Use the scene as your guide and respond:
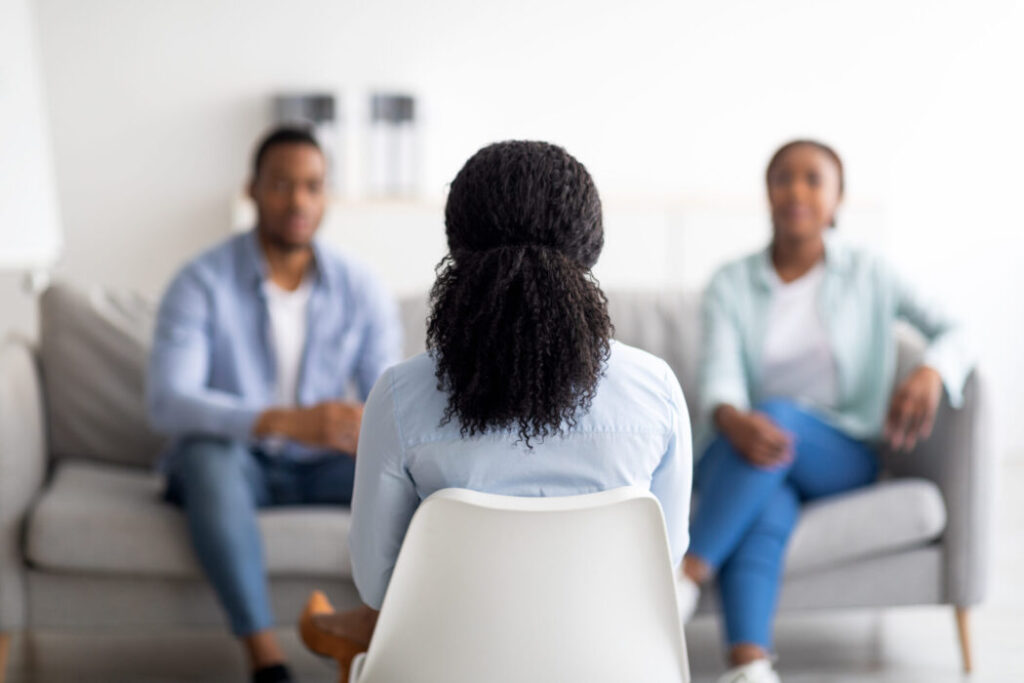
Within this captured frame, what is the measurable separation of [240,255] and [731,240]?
6.92 feet

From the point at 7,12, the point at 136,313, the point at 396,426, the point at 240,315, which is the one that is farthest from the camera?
the point at 7,12

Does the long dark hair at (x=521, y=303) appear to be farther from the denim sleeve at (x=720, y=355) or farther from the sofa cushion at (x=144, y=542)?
the denim sleeve at (x=720, y=355)

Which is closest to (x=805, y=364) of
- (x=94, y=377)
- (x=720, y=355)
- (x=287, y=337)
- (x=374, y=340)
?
(x=720, y=355)

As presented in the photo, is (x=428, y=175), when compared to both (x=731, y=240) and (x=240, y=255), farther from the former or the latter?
(x=240, y=255)

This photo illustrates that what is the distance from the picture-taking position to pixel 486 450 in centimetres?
122

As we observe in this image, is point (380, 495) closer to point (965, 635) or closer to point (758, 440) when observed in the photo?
point (758, 440)

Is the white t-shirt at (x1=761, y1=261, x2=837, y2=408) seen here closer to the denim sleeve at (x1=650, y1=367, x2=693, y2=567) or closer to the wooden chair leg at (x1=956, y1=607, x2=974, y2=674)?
the wooden chair leg at (x1=956, y1=607, x2=974, y2=674)

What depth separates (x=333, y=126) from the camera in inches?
157

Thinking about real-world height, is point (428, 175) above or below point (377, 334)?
above

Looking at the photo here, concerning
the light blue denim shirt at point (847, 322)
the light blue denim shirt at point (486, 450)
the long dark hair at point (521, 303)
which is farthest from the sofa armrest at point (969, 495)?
the long dark hair at point (521, 303)

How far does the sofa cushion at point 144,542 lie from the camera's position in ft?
7.16

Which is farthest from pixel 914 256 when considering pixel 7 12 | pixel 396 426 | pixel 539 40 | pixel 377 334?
pixel 396 426

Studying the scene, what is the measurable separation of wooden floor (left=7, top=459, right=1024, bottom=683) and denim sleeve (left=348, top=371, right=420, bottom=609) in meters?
1.20

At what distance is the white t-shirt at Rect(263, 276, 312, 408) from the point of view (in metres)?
2.47
